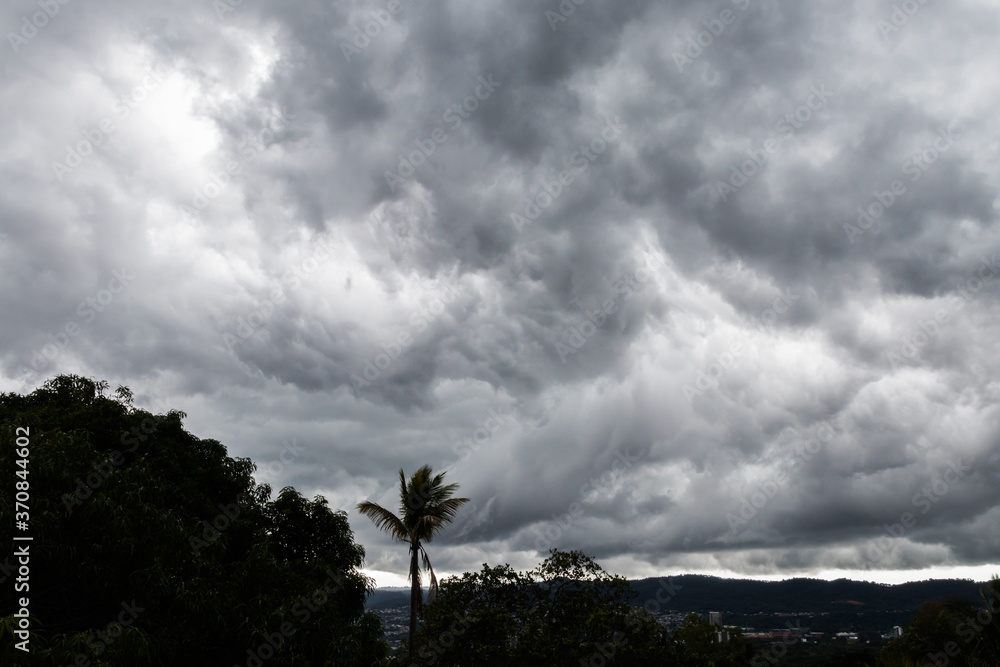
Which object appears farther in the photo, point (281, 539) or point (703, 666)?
point (281, 539)

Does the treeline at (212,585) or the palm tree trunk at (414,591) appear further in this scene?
the palm tree trunk at (414,591)

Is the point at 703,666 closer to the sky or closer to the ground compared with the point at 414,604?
closer to the ground

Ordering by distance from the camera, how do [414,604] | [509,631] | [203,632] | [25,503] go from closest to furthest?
[25,503]
[203,632]
[509,631]
[414,604]

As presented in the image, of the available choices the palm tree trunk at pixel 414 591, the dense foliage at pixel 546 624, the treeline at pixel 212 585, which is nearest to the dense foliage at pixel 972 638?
the treeline at pixel 212 585

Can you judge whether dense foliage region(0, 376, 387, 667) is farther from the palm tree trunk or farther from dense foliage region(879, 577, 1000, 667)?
dense foliage region(879, 577, 1000, 667)

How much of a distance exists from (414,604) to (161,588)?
15672 mm

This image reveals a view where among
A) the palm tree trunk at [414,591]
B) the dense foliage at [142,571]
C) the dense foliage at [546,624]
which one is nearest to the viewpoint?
the dense foliage at [142,571]

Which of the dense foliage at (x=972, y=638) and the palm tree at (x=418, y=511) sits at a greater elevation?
the palm tree at (x=418, y=511)

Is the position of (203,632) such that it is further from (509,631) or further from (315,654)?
(509,631)

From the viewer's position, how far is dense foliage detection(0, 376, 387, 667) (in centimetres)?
1459

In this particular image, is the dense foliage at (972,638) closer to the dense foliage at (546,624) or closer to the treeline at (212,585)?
the treeline at (212,585)

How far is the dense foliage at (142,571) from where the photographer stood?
14.6 metres

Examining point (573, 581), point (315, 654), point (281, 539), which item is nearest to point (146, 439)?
point (281, 539)

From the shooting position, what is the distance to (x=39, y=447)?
16172 mm
